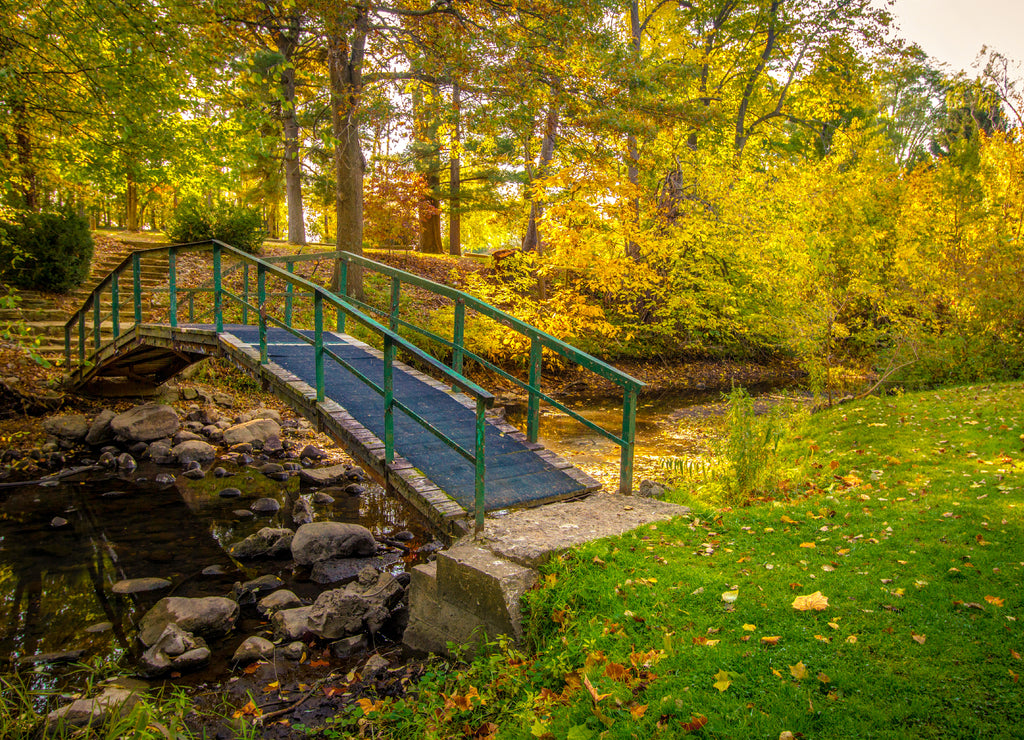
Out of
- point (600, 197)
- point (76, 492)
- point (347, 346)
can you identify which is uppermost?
point (600, 197)

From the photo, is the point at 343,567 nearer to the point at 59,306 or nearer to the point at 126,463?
the point at 126,463

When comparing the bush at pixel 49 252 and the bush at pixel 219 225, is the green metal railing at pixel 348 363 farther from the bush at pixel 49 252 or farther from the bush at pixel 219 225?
the bush at pixel 219 225

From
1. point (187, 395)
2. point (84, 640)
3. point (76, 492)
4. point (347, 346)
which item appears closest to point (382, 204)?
point (187, 395)

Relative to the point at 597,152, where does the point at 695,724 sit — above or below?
below

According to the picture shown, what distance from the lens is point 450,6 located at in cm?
983

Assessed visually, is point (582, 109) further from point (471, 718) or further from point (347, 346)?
point (471, 718)

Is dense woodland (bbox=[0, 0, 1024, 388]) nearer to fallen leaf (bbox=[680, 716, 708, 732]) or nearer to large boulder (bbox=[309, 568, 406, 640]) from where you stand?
large boulder (bbox=[309, 568, 406, 640])

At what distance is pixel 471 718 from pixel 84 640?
10.7 feet

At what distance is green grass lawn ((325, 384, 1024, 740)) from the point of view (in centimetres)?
252

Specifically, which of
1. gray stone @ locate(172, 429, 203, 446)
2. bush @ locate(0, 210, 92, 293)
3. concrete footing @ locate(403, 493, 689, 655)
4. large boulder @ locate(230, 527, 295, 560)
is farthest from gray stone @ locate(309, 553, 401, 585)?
bush @ locate(0, 210, 92, 293)

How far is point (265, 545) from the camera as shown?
604cm

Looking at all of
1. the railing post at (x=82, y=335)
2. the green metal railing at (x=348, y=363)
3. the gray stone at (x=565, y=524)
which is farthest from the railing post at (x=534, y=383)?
the railing post at (x=82, y=335)

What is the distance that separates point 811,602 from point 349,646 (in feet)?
9.91

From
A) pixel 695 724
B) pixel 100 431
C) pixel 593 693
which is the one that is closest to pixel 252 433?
pixel 100 431
